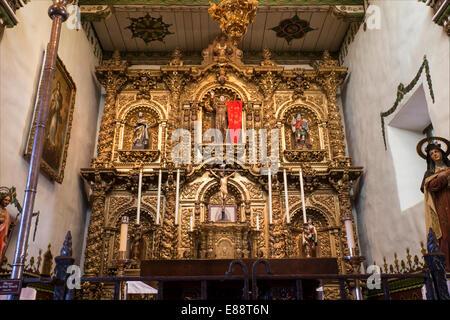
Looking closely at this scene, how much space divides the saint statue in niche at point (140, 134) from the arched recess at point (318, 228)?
13.5 feet

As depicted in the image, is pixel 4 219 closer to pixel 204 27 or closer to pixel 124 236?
pixel 124 236

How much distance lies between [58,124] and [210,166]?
349 centimetres

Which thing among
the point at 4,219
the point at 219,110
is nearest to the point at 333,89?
the point at 219,110

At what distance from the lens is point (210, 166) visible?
9117 millimetres

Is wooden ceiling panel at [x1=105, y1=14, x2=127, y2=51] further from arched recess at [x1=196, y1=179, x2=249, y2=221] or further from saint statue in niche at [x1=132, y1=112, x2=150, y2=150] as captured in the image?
arched recess at [x1=196, y1=179, x2=249, y2=221]

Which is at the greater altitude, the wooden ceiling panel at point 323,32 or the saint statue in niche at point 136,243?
the wooden ceiling panel at point 323,32

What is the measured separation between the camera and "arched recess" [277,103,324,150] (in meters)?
9.83

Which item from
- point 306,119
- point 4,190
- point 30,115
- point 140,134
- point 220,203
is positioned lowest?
point 4,190

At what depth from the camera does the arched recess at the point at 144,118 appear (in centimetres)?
982

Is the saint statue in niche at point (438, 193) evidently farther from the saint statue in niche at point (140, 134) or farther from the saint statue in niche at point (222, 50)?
the saint statue in niche at point (140, 134)

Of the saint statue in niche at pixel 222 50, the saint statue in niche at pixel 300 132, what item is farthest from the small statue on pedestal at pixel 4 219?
the saint statue in niche at pixel 300 132

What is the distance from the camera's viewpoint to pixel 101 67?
32.6 feet

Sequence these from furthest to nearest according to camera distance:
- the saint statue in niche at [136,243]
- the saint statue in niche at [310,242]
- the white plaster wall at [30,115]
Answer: the saint statue in niche at [136,243]
the saint statue in niche at [310,242]
the white plaster wall at [30,115]
